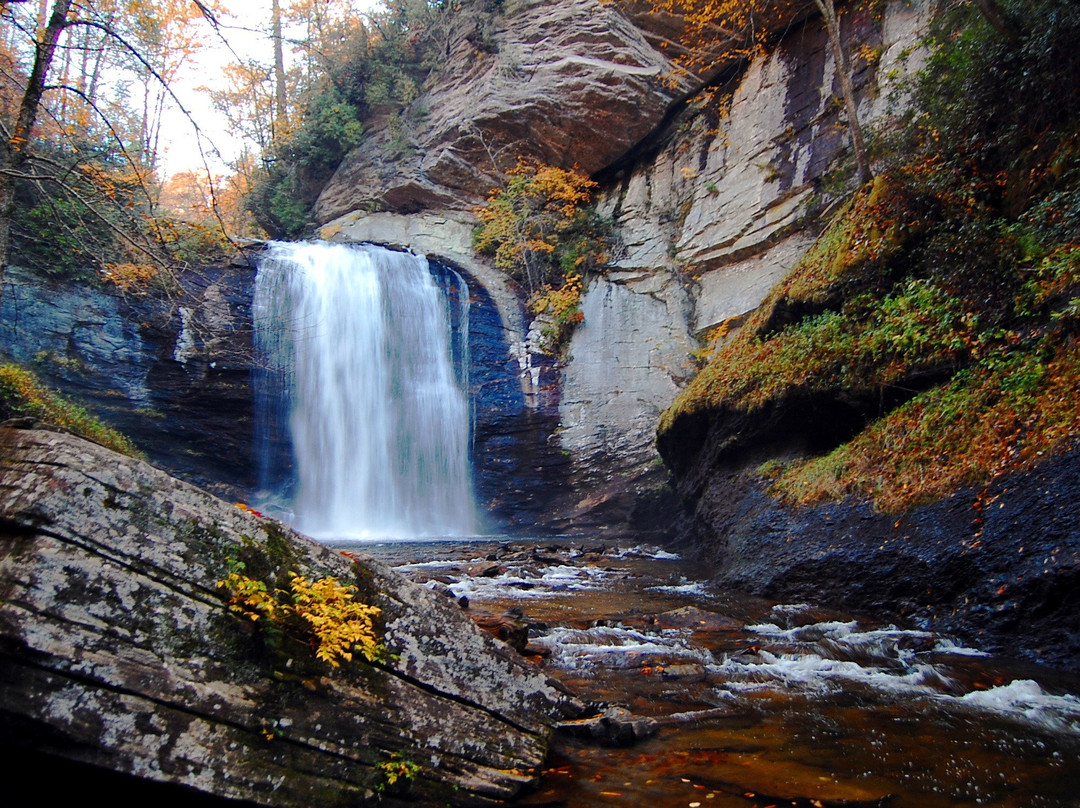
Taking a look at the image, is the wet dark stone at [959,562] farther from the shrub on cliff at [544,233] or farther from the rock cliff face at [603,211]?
the shrub on cliff at [544,233]

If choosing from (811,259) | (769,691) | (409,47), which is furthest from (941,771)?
(409,47)

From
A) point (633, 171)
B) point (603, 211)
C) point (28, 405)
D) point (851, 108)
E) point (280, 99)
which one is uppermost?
point (280, 99)

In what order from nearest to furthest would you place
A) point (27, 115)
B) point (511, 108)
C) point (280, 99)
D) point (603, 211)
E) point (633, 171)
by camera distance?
point (27, 115)
point (511, 108)
point (633, 171)
point (603, 211)
point (280, 99)

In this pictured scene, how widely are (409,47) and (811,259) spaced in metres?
18.8

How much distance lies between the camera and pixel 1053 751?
2.82 meters

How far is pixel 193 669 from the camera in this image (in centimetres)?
198

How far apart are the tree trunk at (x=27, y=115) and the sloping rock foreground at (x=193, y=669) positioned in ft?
14.3

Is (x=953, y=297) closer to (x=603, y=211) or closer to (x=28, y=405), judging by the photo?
(x=28, y=405)

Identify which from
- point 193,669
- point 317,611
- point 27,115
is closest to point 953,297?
point 317,611

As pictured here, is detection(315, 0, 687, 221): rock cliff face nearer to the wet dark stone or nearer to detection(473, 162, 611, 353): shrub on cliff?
detection(473, 162, 611, 353): shrub on cliff

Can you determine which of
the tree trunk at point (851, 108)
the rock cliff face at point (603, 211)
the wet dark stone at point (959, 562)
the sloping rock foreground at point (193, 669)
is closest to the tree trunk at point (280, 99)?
the rock cliff face at point (603, 211)

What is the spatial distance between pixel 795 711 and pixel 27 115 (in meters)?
7.37

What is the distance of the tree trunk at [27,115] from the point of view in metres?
4.95

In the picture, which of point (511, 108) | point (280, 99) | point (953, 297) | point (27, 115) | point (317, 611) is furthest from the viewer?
point (280, 99)
